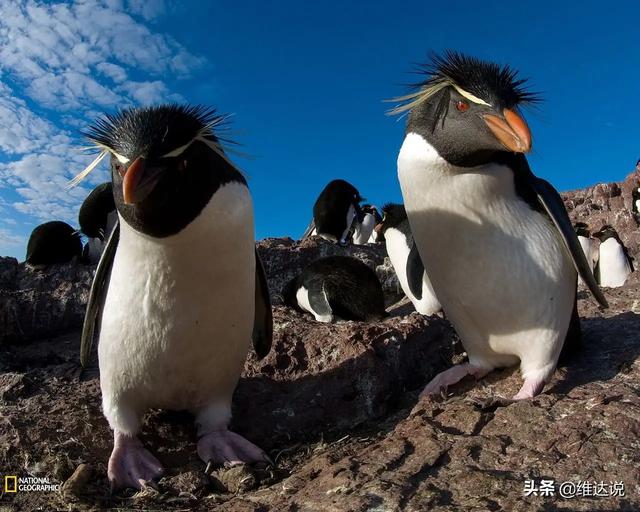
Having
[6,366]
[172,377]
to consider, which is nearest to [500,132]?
[172,377]

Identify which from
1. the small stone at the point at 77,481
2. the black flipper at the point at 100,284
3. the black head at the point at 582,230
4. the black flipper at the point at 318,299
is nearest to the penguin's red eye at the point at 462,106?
the black flipper at the point at 100,284

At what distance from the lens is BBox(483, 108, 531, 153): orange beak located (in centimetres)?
265

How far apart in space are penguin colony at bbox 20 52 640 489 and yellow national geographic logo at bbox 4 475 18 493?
1.24 ft

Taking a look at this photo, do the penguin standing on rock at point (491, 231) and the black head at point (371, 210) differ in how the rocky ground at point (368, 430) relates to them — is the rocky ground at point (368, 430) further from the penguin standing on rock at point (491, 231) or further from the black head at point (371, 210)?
the black head at point (371, 210)

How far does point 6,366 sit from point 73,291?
1.64 m

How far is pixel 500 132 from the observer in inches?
109

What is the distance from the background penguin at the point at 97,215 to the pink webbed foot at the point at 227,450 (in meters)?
6.76

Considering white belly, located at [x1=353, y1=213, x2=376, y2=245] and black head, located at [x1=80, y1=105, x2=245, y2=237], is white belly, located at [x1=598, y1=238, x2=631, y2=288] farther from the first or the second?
black head, located at [x1=80, y1=105, x2=245, y2=237]

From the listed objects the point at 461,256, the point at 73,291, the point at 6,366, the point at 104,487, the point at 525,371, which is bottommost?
the point at 104,487

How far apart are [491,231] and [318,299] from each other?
137 inches

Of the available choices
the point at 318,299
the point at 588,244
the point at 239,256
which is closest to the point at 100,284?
the point at 239,256

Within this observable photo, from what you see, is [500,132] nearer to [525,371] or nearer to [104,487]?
[525,371]

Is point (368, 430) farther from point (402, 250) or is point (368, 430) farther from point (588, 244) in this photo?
point (588, 244)

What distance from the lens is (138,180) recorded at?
2.24 m
